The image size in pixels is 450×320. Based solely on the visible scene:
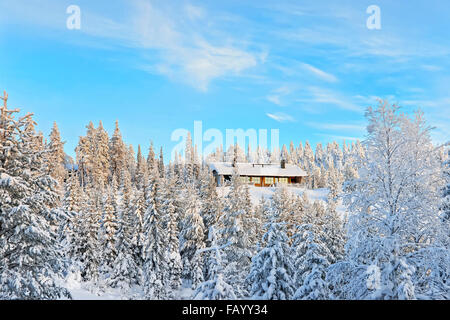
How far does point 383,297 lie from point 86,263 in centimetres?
3444

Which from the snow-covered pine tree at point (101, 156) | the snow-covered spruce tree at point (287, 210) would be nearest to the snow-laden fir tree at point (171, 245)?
the snow-covered spruce tree at point (287, 210)

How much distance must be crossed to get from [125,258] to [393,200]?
106ft

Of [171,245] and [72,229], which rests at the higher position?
[72,229]

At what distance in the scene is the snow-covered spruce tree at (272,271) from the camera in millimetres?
11662

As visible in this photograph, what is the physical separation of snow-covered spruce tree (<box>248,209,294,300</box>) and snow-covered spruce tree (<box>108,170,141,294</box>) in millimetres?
26403

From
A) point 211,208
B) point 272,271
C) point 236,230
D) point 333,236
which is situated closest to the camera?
point 272,271

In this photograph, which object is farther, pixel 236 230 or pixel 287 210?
pixel 287 210

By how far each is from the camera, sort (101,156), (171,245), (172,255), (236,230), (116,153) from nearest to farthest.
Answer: (236,230), (172,255), (171,245), (101,156), (116,153)

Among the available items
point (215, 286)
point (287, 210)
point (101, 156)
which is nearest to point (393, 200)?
point (215, 286)

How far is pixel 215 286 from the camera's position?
293 inches

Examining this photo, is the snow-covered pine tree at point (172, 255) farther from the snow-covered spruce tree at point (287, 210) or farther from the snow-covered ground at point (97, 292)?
the snow-covered spruce tree at point (287, 210)

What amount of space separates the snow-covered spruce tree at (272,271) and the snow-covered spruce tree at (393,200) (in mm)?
2454

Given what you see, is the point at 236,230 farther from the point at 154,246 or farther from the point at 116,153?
the point at 116,153

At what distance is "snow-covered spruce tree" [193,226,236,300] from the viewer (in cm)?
739
